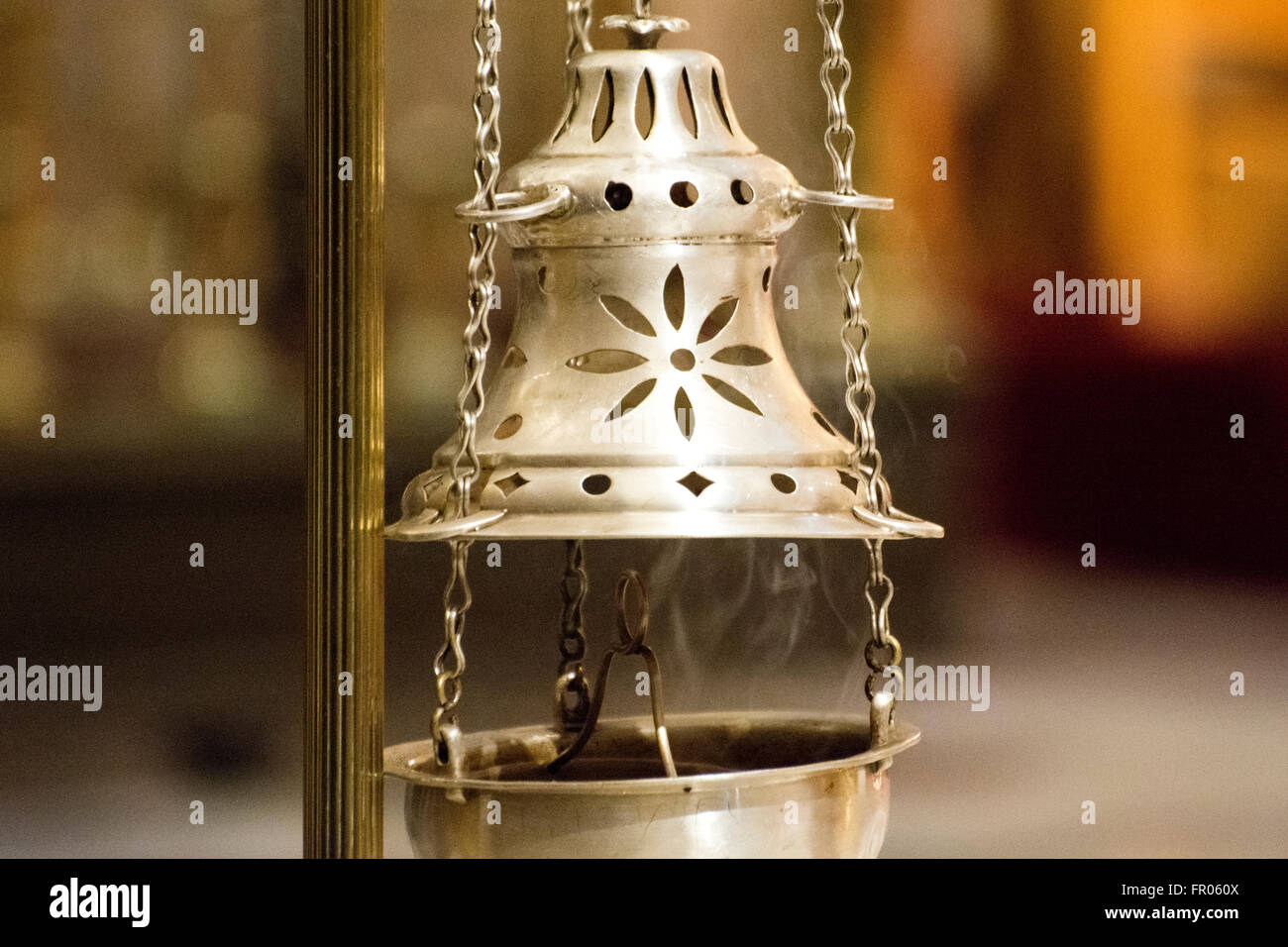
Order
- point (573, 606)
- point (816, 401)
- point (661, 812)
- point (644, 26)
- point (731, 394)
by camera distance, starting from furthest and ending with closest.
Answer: point (816, 401) < point (573, 606) < point (644, 26) < point (731, 394) < point (661, 812)

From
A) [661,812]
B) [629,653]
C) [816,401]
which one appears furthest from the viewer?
[816,401]

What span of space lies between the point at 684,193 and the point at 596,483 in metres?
0.29

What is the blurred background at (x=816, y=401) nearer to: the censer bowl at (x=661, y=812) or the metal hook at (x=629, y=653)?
the metal hook at (x=629, y=653)

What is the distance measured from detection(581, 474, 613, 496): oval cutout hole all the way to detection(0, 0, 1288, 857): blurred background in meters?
1.18

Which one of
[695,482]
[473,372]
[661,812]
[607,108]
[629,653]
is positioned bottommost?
[661,812]

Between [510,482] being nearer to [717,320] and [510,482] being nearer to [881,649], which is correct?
[717,320]

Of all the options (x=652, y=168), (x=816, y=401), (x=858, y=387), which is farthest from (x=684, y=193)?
(x=816, y=401)

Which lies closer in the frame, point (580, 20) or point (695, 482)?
point (695, 482)

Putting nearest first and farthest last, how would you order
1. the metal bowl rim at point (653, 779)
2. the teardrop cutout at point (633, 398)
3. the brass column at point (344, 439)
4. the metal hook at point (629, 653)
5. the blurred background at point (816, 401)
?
the metal bowl rim at point (653, 779), the teardrop cutout at point (633, 398), the brass column at point (344, 439), the metal hook at point (629, 653), the blurred background at point (816, 401)

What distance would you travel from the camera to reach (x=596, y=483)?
1.55 m

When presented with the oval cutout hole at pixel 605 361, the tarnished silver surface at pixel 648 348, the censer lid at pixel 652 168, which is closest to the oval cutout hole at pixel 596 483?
the tarnished silver surface at pixel 648 348

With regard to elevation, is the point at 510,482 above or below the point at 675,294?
below

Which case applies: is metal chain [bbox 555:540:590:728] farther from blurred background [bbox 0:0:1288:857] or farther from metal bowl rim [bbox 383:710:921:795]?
blurred background [bbox 0:0:1288:857]

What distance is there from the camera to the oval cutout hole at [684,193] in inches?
64.2
